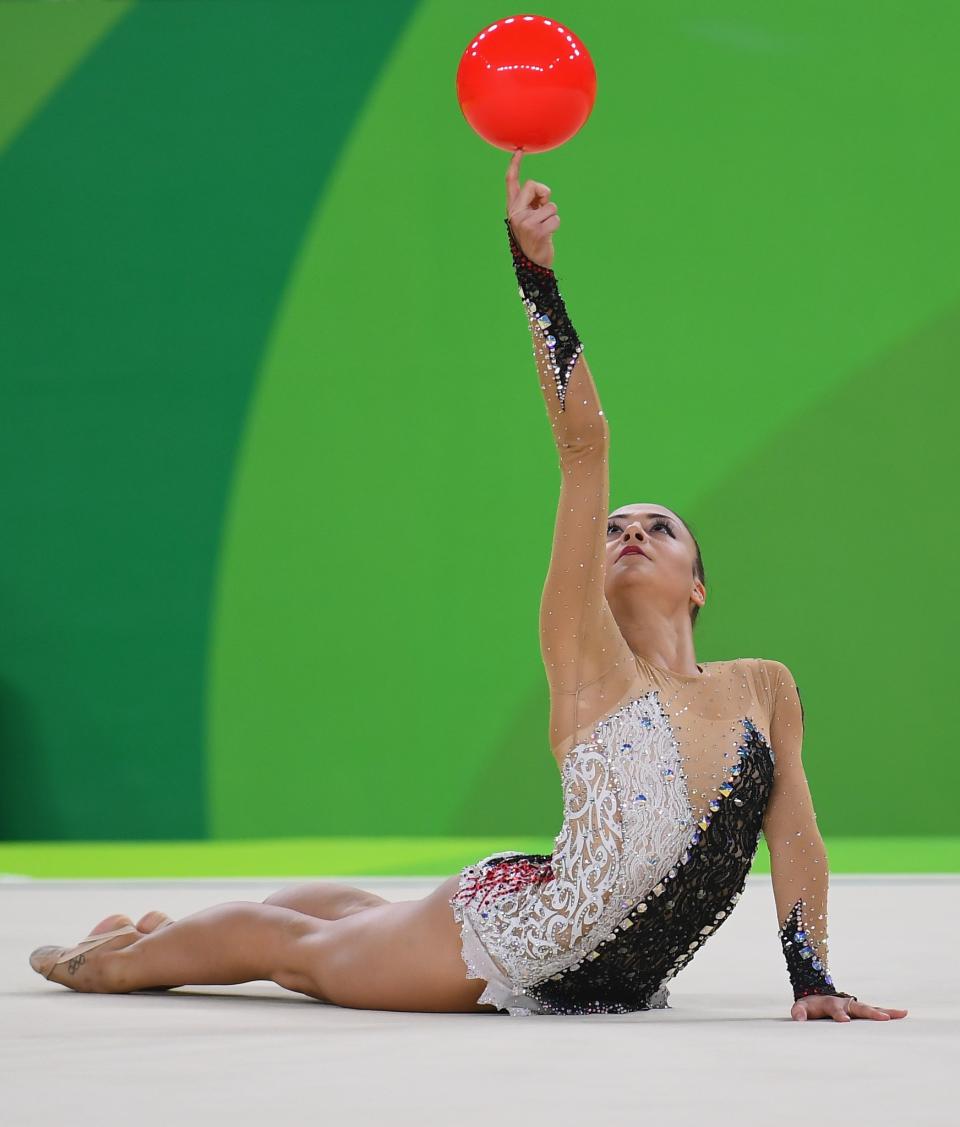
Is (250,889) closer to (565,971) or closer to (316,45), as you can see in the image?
(565,971)

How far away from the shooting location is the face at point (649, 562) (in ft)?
7.73

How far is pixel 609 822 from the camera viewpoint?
6.97ft

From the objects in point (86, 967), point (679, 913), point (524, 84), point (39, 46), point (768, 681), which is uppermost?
point (39, 46)

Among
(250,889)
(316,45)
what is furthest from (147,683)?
(316,45)

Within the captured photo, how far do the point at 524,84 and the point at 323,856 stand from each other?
3.59 metres

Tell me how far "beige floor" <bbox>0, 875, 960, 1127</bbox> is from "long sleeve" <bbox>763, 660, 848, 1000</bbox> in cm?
11

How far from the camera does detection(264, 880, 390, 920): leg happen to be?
97.3 inches

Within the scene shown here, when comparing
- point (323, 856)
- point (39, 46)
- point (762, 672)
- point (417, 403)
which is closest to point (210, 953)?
point (762, 672)

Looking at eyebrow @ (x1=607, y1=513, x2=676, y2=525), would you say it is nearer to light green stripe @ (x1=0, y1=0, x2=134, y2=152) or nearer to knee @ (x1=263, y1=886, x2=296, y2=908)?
knee @ (x1=263, y1=886, x2=296, y2=908)

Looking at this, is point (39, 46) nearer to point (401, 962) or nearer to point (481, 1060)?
point (401, 962)

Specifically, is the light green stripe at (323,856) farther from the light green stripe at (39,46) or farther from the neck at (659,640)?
the light green stripe at (39,46)

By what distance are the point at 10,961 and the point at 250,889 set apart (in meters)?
1.55

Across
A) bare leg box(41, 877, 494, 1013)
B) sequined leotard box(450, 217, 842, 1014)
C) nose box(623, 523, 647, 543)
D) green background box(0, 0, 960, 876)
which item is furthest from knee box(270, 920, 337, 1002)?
green background box(0, 0, 960, 876)

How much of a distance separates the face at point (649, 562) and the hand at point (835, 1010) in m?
0.61
